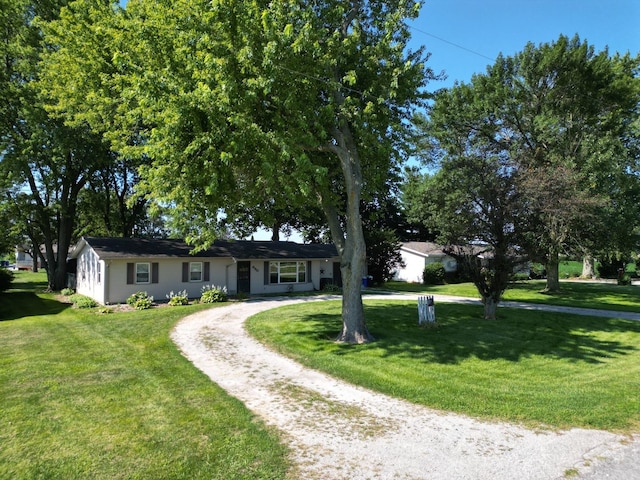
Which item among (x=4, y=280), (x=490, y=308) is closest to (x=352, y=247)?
Answer: (x=490, y=308)

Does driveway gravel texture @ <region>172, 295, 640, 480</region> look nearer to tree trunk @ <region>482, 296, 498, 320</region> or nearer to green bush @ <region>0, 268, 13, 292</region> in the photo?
tree trunk @ <region>482, 296, 498, 320</region>

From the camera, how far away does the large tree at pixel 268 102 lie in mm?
9742

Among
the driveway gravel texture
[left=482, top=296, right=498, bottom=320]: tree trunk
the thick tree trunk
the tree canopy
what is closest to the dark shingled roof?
the tree canopy

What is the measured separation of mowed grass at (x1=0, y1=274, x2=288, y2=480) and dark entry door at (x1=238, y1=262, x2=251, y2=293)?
14.7m

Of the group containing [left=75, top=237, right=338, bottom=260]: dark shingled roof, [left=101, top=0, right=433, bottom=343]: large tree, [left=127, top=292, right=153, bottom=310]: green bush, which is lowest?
[left=127, top=292, right=153, bottom=310]: green bush

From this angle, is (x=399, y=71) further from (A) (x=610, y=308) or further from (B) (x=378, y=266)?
(B) (x=378, y=266)

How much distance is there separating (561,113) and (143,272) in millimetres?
25402

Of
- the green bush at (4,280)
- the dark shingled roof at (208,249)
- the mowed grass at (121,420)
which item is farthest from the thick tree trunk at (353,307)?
the green bush at (4,280)

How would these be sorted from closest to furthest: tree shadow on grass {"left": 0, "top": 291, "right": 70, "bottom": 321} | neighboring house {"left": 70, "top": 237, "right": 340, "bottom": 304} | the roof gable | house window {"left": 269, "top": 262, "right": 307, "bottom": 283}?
tree shadow on grass {"left": 0, "top": 291, "right": 70, "bottom": 321}
neighboring house {"left": 70, "top": 237, "right": 340, "bottom": 304}
house window {"left": 269, "top": 262, "right": 307, "bottom": 283}
the roof gable

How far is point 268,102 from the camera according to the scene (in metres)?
10.9

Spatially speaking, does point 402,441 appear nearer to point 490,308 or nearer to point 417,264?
point 490,308

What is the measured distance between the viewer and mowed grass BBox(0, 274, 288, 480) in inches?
184

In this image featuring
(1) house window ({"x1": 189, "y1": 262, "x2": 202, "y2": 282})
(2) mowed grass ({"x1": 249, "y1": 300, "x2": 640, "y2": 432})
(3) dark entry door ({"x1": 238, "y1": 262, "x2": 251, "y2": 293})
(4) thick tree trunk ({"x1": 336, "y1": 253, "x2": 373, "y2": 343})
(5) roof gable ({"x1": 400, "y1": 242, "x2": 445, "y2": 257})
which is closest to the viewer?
(2) mowed grass ({"x1": 249, "y1": 300, "x2": 640, "y2": 432})

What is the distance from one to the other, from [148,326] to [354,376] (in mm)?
8758
